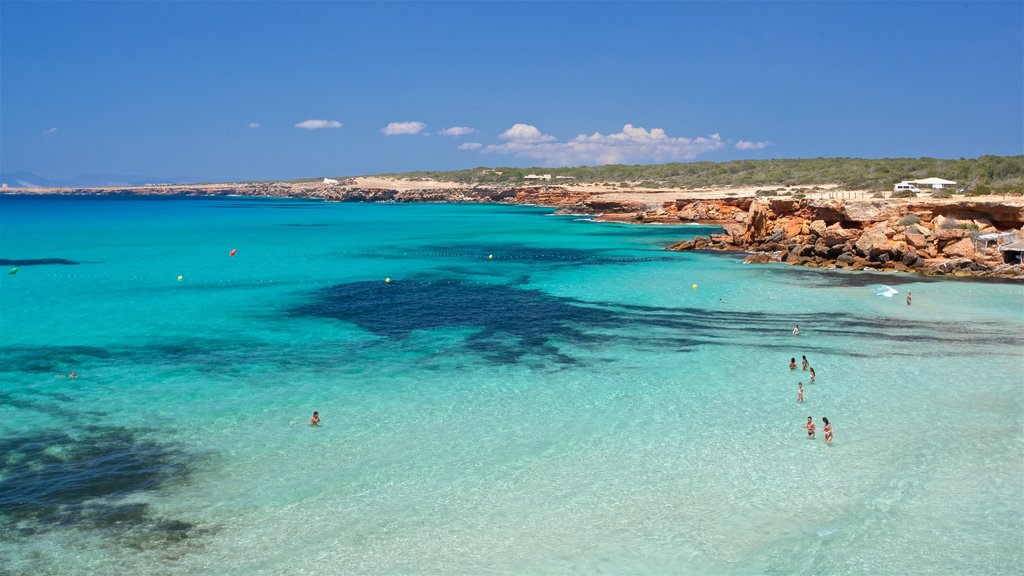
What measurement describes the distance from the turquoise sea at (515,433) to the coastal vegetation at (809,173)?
44.6 meters

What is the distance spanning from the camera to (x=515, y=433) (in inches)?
747

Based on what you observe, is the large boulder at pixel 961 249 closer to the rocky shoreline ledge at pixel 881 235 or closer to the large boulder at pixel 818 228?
the rocky shoreline ledge at pixel 881 235

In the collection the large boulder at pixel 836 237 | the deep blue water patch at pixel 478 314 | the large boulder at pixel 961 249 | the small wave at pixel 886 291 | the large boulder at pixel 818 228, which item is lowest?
the deep blue water patch at pixel 478 314

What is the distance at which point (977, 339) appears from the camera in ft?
91.4

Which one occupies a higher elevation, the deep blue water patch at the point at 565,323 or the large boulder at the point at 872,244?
the large boulder at the point at 872,244

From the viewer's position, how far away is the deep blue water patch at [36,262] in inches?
2121

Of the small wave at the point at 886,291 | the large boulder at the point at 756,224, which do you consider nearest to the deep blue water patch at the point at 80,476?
the small wave at the point at 886,291

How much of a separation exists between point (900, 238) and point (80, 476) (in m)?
45.8

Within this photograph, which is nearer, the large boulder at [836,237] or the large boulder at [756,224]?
the large boulder at [836,237]

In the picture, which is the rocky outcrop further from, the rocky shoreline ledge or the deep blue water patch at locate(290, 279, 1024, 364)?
the deep blue water patch at locate(290, 279, 1024, 364)

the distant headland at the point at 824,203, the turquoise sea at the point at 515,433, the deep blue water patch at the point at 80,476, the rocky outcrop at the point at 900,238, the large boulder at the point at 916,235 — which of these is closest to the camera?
the turquoise sea at the point at 515,433

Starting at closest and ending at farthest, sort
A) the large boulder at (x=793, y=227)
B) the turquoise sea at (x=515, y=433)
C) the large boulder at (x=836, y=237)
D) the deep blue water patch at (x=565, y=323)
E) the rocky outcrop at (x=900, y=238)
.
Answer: the turquoise sea at (x=515, y=433), the deep blue water patch at (x=565, y=323), the rocky outcrop at (x=900, y=238), the large boulder at (x=836, y=237), the large boulder at (x=793, y=227)

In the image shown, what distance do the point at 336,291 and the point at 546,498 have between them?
2799 cm

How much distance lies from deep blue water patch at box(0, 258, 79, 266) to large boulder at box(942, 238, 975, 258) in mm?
57414
